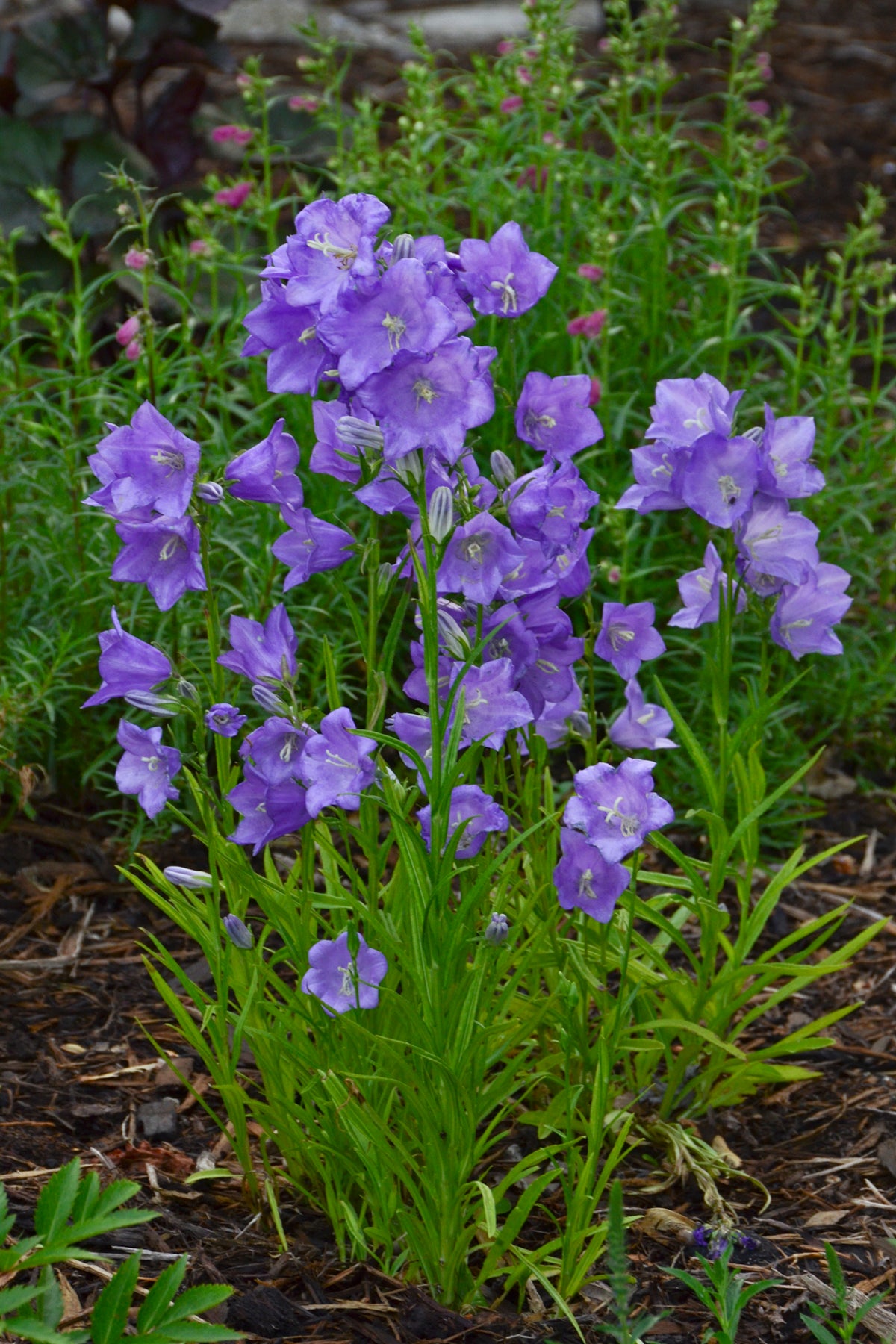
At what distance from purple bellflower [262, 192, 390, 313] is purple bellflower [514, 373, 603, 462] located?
0.35 metres

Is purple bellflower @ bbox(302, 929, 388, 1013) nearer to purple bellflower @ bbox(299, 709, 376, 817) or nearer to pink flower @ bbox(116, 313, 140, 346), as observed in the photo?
purple bellflower @ bbox(299, 709, 376, 817)

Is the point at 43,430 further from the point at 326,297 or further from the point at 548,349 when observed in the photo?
the point at 326,297

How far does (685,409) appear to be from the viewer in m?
1.94

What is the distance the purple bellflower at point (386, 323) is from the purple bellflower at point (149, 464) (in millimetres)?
242

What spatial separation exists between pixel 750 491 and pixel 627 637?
1.04 ft

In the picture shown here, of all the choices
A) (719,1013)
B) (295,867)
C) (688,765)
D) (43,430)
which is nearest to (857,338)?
(688,765)

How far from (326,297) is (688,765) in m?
2.02

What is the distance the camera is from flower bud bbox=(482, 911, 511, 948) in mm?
1773

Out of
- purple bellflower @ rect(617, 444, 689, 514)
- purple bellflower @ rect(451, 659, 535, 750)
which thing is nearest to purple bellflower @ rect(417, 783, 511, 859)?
purple bellflower @ rect(451, 659, 535, 750)

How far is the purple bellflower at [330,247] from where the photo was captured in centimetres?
156

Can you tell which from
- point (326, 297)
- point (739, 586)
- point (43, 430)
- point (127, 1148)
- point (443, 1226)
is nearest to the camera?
point (326, 297)

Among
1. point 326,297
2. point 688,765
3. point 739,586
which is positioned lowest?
point 688,765

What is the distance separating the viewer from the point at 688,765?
334 centimetres

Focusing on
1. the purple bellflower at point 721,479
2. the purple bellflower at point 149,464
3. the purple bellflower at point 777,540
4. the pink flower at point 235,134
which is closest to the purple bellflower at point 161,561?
the purple bellflower at point 149,464
